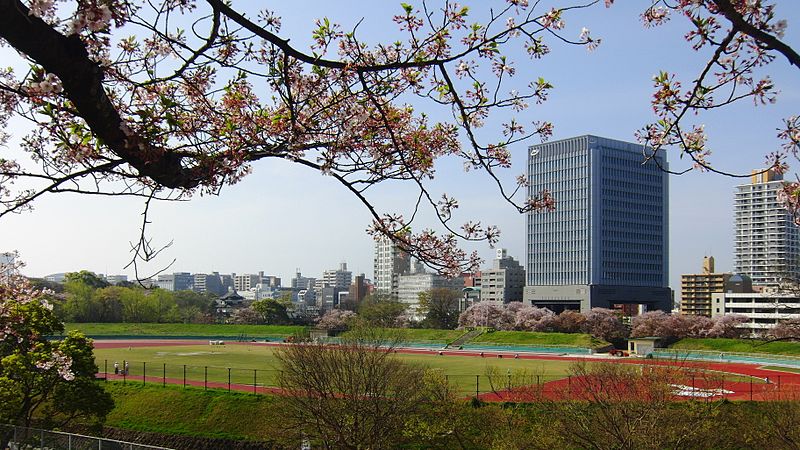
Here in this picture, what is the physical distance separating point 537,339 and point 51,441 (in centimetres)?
4490

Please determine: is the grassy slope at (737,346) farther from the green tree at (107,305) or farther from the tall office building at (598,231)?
the green tree at (107,305)

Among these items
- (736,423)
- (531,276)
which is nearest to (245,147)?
(736,423)

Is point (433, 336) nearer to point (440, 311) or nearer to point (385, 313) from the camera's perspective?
point (385, 313)

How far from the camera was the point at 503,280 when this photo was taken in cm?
10862

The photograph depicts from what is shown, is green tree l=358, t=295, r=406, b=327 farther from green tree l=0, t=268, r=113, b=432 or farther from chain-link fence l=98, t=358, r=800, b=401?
green tree l=0, t=268, r=113, b=432

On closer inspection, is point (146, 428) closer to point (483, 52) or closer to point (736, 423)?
point (736, 423)

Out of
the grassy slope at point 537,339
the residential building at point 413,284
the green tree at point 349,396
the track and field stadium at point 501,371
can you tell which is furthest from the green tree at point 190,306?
the green tree at point 349,396

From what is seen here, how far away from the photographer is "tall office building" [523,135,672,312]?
8569 cm

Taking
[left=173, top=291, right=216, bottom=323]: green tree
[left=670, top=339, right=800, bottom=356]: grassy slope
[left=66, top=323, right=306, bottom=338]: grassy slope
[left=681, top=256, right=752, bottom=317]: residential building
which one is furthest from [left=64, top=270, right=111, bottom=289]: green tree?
[left=681, top=256, right=752, bottom=317]: residential building

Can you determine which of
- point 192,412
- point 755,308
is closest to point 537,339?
point 755,308

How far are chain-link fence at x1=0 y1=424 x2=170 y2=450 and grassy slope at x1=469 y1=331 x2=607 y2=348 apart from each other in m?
41.2

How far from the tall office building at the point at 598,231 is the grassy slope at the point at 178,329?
120 ft

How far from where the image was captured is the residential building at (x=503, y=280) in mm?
108500

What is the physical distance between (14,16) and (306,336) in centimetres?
1973
